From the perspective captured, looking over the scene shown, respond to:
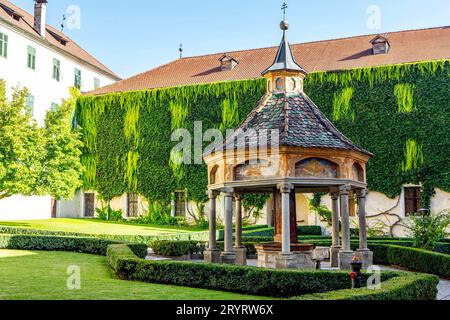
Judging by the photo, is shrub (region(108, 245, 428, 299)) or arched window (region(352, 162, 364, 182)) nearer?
shrub (region(108, 245, 428, 299))

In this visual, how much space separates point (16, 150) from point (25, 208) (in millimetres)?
10459

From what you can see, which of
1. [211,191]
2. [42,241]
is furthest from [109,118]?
[211,191]

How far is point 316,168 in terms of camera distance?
47.5 feet

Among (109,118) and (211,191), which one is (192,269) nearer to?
(211,191)

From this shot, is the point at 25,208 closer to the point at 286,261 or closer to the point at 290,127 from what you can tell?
the point at 290,127

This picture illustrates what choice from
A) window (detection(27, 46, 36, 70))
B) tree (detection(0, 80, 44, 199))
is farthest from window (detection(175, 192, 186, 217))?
window (detection(27, 46, 36, 70))

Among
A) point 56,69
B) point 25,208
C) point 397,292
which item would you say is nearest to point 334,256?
point 397,292

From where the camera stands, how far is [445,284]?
14.7m

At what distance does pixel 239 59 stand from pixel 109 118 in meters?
11.2

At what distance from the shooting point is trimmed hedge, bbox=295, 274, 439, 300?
8664 mm

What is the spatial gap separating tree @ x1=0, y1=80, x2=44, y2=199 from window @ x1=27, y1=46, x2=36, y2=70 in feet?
28.3

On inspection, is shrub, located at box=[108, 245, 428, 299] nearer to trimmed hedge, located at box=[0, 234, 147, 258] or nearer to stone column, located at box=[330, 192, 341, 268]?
stone column, located at box=[330, 192, 341, 268]

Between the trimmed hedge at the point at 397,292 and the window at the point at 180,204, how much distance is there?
26799mm

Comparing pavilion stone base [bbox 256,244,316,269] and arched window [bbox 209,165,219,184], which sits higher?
arched window [bbox 209,165,219,184]
